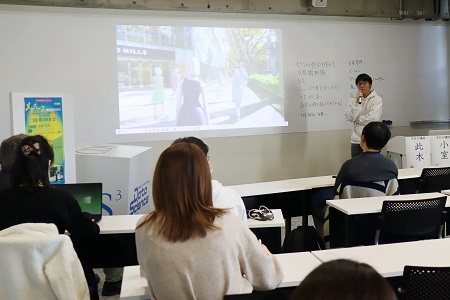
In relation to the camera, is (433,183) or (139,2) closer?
(433,183)

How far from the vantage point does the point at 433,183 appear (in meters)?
3.73

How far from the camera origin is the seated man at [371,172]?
3125 mm

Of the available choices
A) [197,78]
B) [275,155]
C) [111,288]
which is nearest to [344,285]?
[111,288]

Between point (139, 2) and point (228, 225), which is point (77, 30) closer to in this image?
point (139, 2)

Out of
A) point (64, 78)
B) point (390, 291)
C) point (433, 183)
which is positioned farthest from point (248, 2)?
point (390, 291)

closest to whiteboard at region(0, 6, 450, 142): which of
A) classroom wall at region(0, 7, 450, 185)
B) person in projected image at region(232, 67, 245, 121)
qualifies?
classroom wall at region(0, 7, 450, 185)

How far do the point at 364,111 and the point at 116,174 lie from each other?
3.17m

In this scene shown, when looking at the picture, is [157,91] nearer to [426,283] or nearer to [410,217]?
[410,217]

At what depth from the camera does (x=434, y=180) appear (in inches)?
147

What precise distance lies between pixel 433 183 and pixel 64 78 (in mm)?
3943

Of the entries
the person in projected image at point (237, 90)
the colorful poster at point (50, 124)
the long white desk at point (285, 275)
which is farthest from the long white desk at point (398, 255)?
the person in projected image at point (237, 90)

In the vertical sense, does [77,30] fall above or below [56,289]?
above

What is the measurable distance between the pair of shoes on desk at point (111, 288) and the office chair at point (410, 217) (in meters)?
1.90

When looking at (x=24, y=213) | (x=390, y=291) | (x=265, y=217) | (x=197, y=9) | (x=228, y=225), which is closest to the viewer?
(x=390, y=291)
